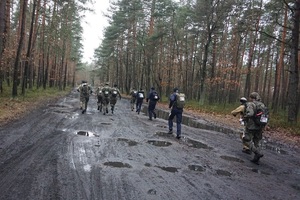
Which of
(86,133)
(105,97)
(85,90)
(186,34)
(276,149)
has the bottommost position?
(276,149)

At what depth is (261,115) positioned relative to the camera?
843cm

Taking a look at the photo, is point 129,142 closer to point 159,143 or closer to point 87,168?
point 159,143

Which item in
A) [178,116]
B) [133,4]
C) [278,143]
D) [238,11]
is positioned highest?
[133,4]

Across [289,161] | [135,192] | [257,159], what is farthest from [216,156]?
[135,192]

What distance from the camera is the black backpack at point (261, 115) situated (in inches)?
330

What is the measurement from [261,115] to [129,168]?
15.2 ft

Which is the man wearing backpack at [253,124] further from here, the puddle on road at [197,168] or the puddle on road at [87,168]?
the puddle on road at [87,168]

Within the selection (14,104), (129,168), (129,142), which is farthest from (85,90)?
(129,168)

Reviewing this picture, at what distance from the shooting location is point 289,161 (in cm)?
875

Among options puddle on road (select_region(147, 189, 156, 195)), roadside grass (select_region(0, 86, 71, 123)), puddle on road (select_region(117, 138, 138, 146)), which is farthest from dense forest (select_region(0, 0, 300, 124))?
puddle on road (select_region(147, 189, 156, 195))

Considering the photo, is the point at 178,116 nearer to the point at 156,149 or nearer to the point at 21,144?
the point at 156,149

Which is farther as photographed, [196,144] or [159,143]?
[196,144]

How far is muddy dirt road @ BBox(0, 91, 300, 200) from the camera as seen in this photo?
15.9 feet

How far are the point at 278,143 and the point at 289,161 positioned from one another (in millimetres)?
3502
